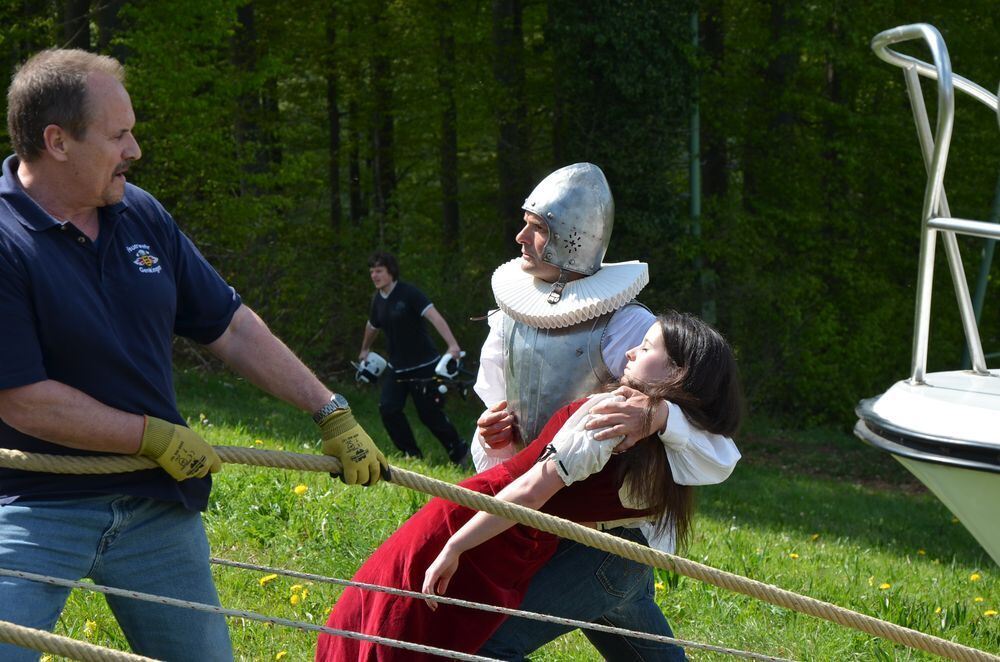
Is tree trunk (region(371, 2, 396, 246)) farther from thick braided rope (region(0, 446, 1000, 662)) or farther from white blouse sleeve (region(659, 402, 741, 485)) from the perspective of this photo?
thick braided rope (region(0, 446, 1000, 662))

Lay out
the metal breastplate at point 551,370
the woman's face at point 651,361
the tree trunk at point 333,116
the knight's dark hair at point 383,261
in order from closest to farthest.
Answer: the woman's face at point 651,361 < the metal breastplate at point 551,370 < the knight's dark hair at point 383,261 < the tree trunk at point 333,116

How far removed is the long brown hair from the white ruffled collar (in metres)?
0.34

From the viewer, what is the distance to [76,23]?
18.4 metres

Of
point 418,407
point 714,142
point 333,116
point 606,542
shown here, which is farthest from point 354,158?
point 606,542

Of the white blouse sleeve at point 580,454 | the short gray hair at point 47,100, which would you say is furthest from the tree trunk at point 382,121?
the short gray hair at point 47,100

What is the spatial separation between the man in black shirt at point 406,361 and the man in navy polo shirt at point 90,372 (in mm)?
7721

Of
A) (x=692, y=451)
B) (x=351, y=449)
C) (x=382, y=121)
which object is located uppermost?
(x=351, y=449)

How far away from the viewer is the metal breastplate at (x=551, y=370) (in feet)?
12.4

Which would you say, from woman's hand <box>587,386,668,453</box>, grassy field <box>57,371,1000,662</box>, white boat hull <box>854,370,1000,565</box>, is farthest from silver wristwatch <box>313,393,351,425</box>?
white boat hull <box>854,370,1000,565</box>

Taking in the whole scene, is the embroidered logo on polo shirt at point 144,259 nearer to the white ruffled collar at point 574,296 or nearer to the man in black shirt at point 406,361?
the white ruffled collar at point 574,296

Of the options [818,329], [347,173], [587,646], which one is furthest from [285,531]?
[347,173]

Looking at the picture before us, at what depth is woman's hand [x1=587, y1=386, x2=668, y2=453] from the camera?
3268 mm

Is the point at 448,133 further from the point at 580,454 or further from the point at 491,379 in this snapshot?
the point at 580,454

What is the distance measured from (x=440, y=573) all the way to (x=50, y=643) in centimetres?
109
